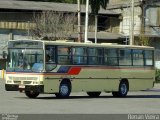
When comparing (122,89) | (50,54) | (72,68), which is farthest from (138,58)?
(50,54)

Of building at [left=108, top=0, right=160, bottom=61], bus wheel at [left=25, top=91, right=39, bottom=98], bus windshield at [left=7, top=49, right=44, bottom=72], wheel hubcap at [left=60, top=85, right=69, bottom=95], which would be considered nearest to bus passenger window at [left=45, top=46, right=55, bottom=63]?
bus windshield at [left=7, top=49, right=44, bottom=72]

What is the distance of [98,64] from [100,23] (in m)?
49.7

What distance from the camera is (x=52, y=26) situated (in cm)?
6988

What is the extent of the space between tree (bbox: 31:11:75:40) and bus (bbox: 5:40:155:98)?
34.9 meters

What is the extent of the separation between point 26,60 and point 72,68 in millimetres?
2443

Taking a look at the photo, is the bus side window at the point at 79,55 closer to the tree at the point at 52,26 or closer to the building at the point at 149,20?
the tree at the point at 52,26

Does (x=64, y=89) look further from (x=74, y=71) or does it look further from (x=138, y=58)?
(x=138, y=58)

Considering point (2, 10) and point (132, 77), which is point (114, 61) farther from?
point (2, 10)

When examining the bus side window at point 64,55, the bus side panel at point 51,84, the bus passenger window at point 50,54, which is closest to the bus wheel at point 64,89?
the bus side panel at point 51,84

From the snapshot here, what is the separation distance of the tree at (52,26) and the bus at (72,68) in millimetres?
34899

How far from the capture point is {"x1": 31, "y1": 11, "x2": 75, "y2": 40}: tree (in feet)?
224

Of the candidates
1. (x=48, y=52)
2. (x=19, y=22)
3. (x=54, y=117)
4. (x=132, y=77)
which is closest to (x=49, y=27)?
(x=19, y=22)

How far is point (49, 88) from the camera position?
2802 cm

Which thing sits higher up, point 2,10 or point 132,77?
point 2,10
